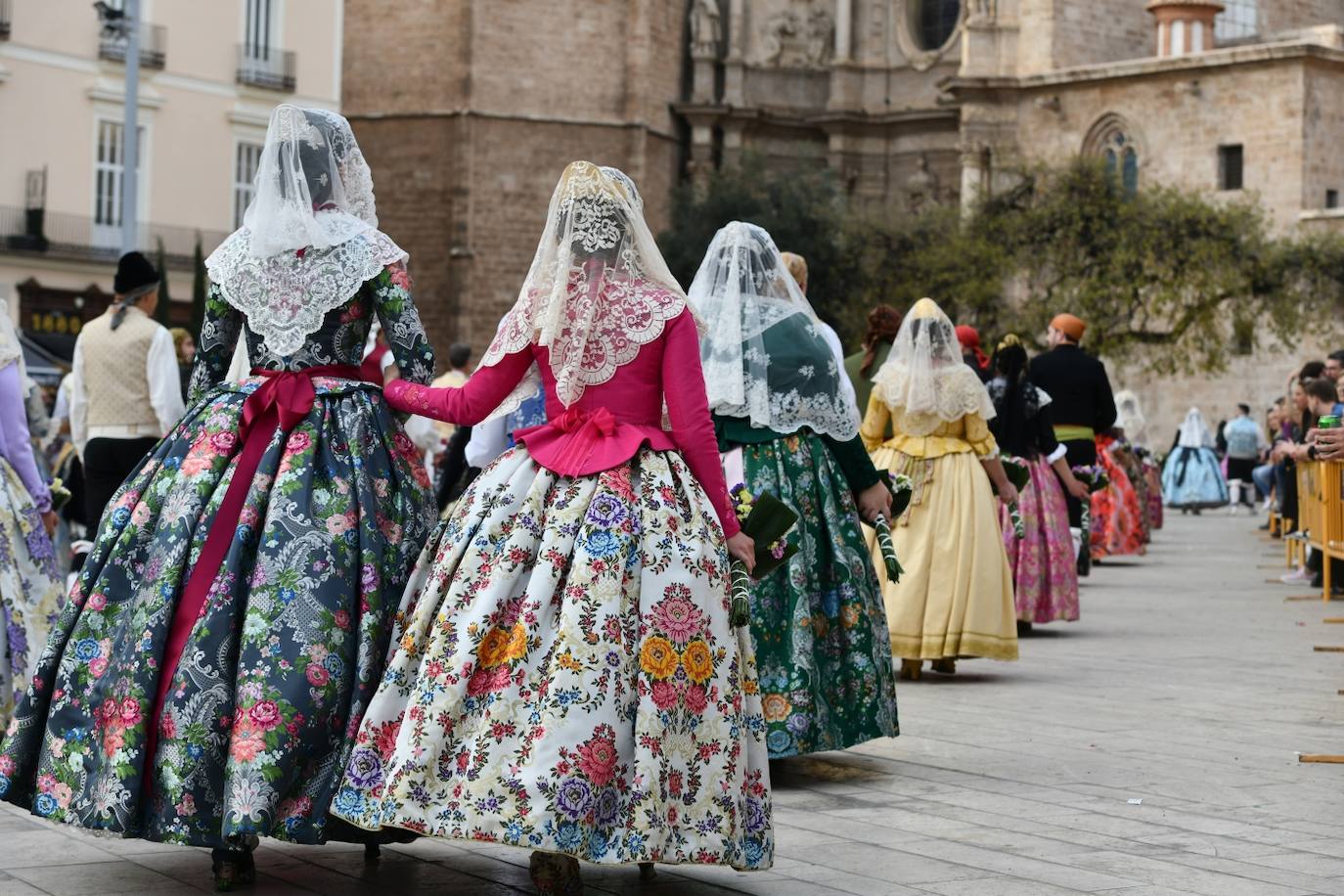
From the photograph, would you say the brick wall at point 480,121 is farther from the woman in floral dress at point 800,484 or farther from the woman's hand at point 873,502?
the woman's hand at point 873,502

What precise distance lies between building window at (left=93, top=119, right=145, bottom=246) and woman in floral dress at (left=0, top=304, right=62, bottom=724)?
28.6 metres

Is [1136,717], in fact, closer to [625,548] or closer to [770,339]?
[770,339]

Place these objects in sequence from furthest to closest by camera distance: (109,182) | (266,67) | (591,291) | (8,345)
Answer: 1. (266,67)
2. (109,182)
3. (8,345)
4. (591,291)

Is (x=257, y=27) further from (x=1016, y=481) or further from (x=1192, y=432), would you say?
(x=1016, y=481)

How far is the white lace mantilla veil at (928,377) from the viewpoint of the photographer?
11172 mm

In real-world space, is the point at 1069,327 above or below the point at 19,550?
above

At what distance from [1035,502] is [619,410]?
8.40 metres

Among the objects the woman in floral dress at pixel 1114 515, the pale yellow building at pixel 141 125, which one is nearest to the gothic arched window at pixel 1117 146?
the pale yellow building at pixel 141 125

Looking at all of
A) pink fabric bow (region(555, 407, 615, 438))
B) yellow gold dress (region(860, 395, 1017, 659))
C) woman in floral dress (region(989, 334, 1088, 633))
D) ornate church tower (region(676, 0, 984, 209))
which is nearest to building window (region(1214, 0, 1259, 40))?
ornate church tower (region(676, 0, 984, 209))

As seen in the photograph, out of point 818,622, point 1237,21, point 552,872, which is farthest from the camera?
point 1237,21

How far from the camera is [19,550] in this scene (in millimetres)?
8422

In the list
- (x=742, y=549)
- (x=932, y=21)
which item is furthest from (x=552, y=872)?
(x=932, y=21)

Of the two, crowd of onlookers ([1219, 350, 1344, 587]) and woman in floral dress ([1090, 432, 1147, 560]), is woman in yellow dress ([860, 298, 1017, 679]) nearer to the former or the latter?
crowd of onlookers ([1219, 350, 1344, 587])

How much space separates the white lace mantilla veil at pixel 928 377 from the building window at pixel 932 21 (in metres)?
40.7
